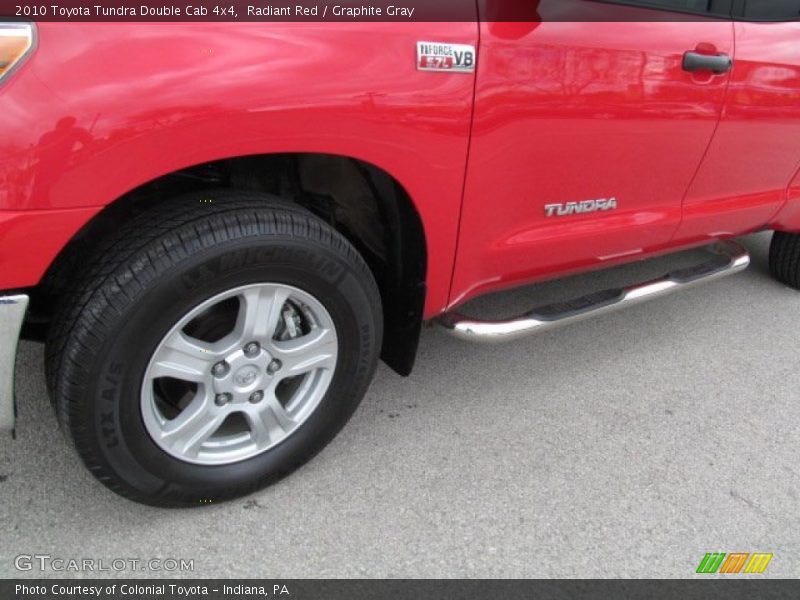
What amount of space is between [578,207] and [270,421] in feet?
3.99

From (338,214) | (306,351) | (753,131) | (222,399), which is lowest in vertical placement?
(222,399)

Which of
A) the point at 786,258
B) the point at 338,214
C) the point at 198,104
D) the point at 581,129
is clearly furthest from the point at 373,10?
the point at 786,258

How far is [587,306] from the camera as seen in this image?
2455mm

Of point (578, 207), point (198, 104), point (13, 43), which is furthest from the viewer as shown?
point (578, 207)

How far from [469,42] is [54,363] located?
1.29 m

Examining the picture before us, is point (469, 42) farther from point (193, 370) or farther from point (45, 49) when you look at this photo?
point (193, 370)

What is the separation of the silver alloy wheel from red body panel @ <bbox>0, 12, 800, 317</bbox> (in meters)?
0.38

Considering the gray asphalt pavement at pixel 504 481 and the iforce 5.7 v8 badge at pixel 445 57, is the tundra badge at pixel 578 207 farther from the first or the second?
the gray asphalt pavement at pixel 504 481

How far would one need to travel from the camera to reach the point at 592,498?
212 cm

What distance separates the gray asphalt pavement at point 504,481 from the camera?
1852 millimetres

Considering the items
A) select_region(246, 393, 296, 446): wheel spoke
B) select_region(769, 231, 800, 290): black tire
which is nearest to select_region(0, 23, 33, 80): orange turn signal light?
select_region(246, 393, 296, 446): wheel spoke

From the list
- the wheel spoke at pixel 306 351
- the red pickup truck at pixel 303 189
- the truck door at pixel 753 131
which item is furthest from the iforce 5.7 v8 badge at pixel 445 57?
the truck door at pixel 753 131

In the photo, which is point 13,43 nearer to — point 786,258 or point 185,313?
point 185,313
